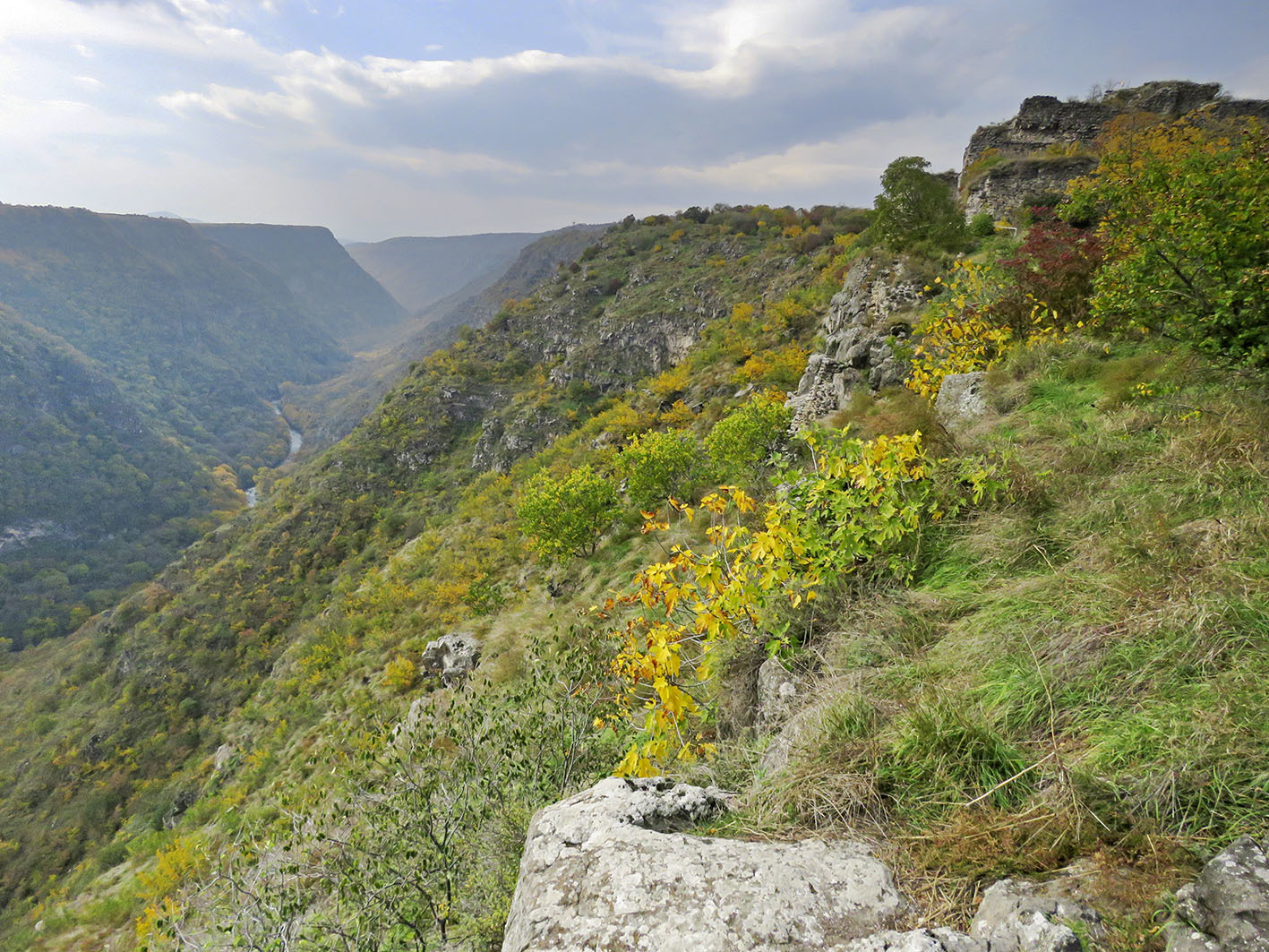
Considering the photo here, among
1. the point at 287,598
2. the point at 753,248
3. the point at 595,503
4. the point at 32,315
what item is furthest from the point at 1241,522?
the point at 32,315

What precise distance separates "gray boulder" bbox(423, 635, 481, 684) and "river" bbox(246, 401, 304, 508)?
97682 mm

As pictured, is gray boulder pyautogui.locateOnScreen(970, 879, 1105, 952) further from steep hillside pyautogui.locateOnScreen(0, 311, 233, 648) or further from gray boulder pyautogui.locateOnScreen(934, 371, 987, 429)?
steep hillside pyautogui.locateOnScreen(0, 311, 233, 648)

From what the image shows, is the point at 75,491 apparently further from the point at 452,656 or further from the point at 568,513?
the point at 568,513

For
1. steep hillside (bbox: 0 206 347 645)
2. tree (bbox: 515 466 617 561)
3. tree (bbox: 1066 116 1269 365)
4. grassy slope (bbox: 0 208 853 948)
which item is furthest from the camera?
steep hillside (bbox: 0 206 347 645)

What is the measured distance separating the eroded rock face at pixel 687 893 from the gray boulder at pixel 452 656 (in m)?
10.8

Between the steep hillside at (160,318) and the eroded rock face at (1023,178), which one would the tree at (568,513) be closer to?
the eroded rock face at (1023,178)

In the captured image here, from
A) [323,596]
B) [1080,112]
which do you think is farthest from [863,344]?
[323,596]

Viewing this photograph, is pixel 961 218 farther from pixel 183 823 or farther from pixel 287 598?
pixel 287 598

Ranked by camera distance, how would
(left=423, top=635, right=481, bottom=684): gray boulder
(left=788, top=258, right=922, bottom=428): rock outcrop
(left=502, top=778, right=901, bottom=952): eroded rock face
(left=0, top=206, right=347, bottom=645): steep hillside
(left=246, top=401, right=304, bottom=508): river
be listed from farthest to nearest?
1. (left=246, top=401, right=304, bottom=508): river
2. (left=0, top=206, right=347, bottom=645): steep hillside
3. (left=423, top=635, right=481, bottom=684): gray boulder
4. (left=788, top=258, right=922, bottom=428): rock outcrop
5. (left=502, top=778, right=901, bottom=952): eroded rock face

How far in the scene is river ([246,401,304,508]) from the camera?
309 feet

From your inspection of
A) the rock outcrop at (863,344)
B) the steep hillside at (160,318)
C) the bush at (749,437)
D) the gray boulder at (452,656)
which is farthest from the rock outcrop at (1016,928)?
the steep hillside at (160,318)

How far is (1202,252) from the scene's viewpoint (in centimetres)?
397

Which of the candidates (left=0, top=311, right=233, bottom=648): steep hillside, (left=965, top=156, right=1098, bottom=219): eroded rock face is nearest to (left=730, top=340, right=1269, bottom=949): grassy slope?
(left=965, top=156, right=1098, bottom=219): eroded rock face

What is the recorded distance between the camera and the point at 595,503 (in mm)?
15031
